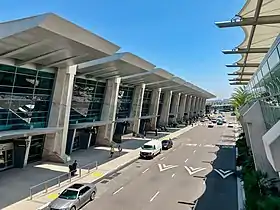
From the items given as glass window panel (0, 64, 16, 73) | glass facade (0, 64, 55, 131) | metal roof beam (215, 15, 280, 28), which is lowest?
glass facade (0, 64, 55, 131)

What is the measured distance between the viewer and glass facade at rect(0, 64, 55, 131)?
22109mm

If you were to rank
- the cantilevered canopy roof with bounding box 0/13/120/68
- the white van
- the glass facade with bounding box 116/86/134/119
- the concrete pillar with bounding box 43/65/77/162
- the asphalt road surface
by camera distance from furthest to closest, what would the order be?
the glass facade with bounding box 116/86/134/119 → the white van → the concrete pillar with bounding box 43/65/77/162 → the asphalt road surface → the cantilevered canopy roof with bounding box 0/13/120/68

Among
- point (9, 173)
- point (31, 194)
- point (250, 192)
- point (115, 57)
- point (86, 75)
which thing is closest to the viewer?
point (250, 192)

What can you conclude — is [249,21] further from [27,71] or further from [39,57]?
[27,71]

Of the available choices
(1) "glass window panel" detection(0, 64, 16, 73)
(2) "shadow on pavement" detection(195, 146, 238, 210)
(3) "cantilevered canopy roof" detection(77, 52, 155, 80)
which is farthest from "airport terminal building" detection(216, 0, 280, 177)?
(1) "glass window panel" detection(0, 64, 16, 73)

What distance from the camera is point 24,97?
24250 mm

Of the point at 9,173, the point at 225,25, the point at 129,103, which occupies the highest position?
the point at 225,25

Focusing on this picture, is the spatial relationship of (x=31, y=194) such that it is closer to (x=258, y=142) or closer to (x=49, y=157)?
(x=49, y=157)

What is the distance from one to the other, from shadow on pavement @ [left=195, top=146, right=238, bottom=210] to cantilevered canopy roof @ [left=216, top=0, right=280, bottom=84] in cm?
1022

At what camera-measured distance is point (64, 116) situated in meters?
26.7

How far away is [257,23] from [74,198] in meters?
14.0

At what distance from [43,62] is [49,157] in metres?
8.86

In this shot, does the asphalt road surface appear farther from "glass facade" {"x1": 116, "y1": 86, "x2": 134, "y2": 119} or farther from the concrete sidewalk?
"glass facade" {"x1": 116, "y1": 86, "x2": 134, "y2": 119}

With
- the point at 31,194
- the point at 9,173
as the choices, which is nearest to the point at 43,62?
the point at 9,173
